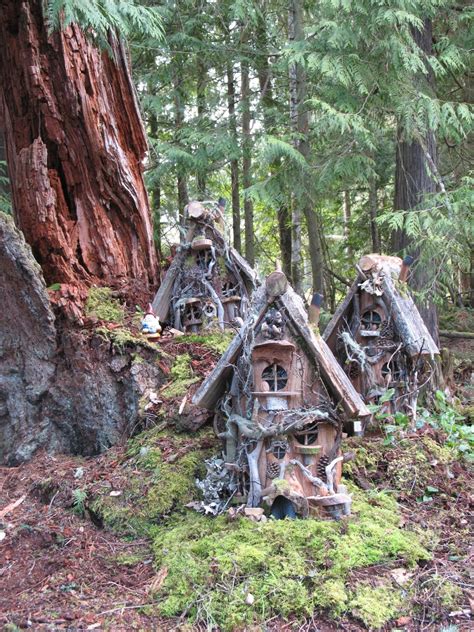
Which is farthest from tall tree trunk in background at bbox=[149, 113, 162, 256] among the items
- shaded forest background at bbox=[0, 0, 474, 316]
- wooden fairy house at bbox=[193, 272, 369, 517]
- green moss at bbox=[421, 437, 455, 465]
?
wooden fairy house at bbox=[193, 272, 369, 517]

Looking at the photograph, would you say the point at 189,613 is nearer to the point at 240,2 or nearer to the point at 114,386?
the point at 114,386

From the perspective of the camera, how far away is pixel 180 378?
5.12 metres

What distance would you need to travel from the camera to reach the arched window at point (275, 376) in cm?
356

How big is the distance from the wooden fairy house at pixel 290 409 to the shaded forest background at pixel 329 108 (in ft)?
8.43

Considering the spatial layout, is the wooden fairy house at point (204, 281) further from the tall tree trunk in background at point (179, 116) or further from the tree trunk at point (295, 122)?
the tall tree trunk in background at point (179, 116)

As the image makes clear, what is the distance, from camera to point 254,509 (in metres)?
3.45

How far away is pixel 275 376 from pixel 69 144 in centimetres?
360

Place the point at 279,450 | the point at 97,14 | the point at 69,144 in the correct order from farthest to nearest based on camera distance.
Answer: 1. the point at 69,144
2. the point at 97,14
3. the point at 279,450

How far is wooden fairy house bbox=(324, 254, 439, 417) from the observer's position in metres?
4.93

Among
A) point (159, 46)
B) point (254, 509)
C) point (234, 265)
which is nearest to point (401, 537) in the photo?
point (254, 509)

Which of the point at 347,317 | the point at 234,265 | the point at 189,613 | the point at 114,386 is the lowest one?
the point at 189,613

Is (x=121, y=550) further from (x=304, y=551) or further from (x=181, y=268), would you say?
(x=181, y=268)

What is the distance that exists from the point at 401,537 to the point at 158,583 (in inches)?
60.5

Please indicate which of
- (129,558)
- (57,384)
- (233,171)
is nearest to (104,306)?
(57,384)
